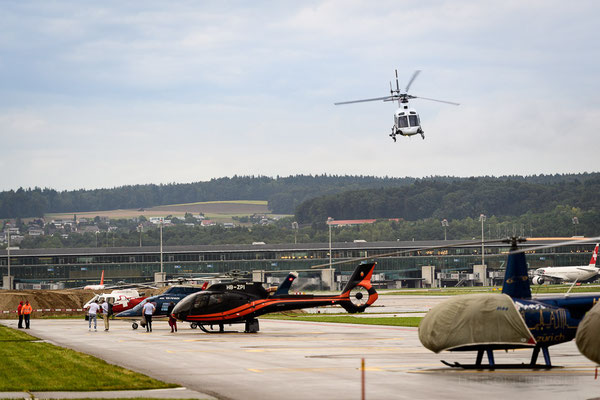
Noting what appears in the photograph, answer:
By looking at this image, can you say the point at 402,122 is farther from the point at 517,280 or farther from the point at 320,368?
the point at 320,368

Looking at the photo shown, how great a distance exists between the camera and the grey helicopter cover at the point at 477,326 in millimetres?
21703

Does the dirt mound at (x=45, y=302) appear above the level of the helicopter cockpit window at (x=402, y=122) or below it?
below

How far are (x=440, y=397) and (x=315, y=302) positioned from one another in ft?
71.6

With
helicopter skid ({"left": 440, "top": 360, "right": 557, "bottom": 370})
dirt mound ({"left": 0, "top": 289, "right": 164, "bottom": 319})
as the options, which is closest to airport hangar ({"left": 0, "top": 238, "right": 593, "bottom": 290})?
dirt mound ({"left": 0, "top": 289, "right": 164, "bottom": 319})

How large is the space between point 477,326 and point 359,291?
21.0 metres

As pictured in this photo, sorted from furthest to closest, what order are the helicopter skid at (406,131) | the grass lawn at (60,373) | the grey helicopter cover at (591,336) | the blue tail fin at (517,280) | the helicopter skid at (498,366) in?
1. the helicopter skid at (406,131)
2. the blue tail fin at (517,280)
3. the helicopter skid at (498,366)
4. the grass lawn at (60,373)
5. the grey helicopter cover at (591,336)

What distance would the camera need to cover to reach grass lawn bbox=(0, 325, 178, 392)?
20.5 meters

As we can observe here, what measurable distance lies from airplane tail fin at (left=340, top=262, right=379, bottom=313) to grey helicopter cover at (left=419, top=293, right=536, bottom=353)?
19.6 meters

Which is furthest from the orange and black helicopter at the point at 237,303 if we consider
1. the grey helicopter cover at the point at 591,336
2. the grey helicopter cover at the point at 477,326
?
the grey helicopter cover at the point at 591,336

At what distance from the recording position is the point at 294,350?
3027 cm

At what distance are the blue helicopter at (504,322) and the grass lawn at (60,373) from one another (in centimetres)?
710

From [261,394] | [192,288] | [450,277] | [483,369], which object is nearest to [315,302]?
[192,288]

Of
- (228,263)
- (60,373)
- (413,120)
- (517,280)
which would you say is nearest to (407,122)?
(413,120)

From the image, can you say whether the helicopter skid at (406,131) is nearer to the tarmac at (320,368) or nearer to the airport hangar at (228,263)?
the tarmac at (320,368)
